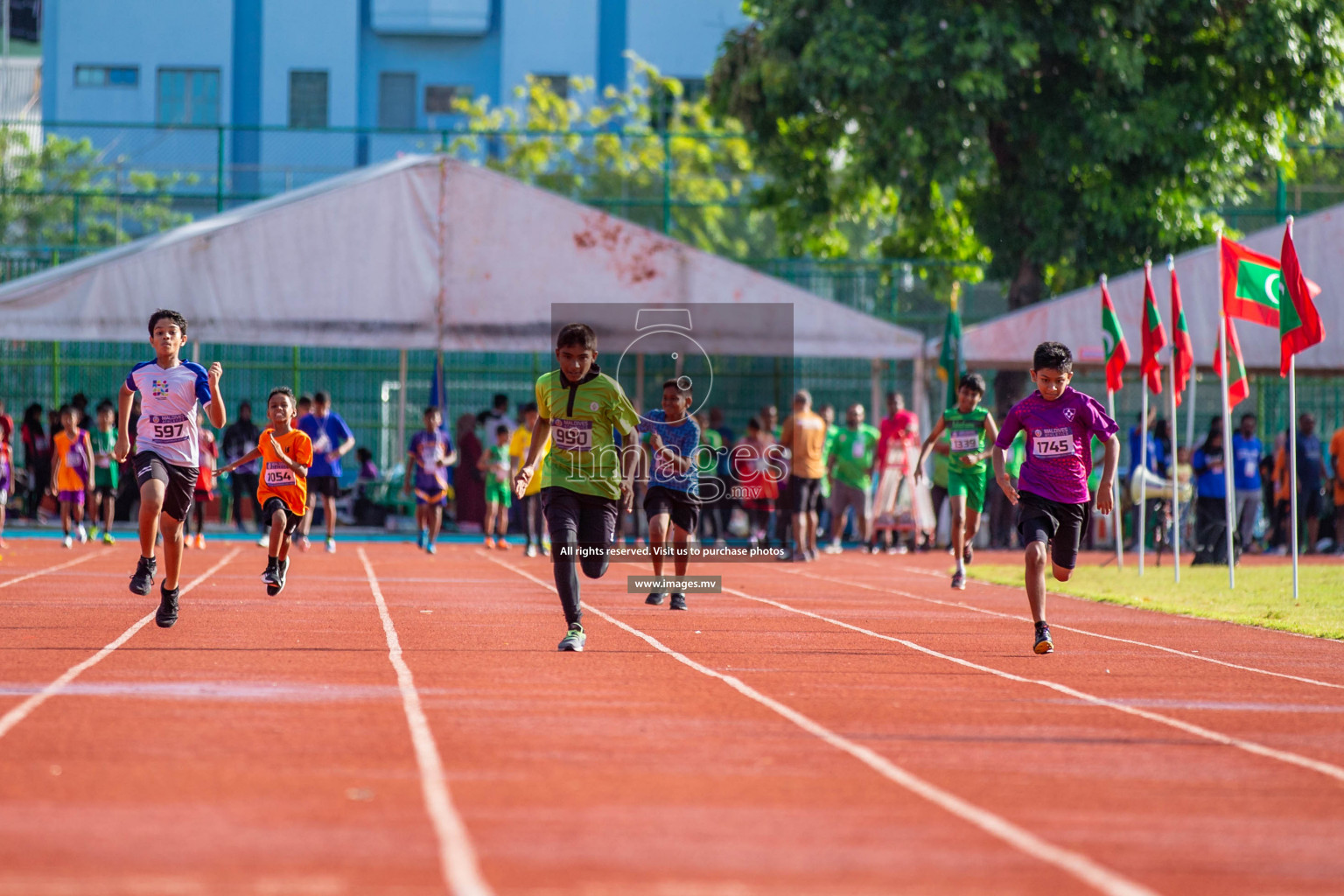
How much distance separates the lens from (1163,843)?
536 cm

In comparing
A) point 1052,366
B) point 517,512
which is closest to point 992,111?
point 517,512

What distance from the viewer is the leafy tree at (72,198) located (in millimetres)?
29859

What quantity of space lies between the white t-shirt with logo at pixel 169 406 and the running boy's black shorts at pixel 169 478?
0.04m

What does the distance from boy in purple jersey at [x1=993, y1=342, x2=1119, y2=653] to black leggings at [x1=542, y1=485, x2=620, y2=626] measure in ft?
8.07

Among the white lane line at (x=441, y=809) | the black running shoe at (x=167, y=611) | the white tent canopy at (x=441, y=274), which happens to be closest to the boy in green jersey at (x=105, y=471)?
the white tent canopy at (x=441, y=274)

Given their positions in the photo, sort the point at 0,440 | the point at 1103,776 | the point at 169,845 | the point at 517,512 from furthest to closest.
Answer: the point at 517,512
the point at 0,440
the point at 1103,776
the point at 169,845

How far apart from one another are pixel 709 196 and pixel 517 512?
45.5 feet

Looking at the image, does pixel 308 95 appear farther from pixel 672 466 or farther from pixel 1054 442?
pixel 1054 442

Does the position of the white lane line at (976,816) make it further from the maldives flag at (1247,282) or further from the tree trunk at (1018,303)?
the tree trunk at (1018,303)

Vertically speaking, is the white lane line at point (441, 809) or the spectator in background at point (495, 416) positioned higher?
the spectator in background at point (495, 416)

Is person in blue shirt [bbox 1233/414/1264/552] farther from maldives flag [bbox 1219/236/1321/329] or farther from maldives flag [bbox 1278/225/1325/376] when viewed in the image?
maldives flag [bbox 1278/225/1325/376]

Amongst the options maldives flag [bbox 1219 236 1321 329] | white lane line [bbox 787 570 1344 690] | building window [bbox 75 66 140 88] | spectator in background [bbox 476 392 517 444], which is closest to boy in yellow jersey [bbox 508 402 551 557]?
spectator in background [bbox 476 392 517 444]

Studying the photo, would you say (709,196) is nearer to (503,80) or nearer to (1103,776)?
(503,80)

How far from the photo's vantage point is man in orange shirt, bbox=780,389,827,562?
20891 millimetres
